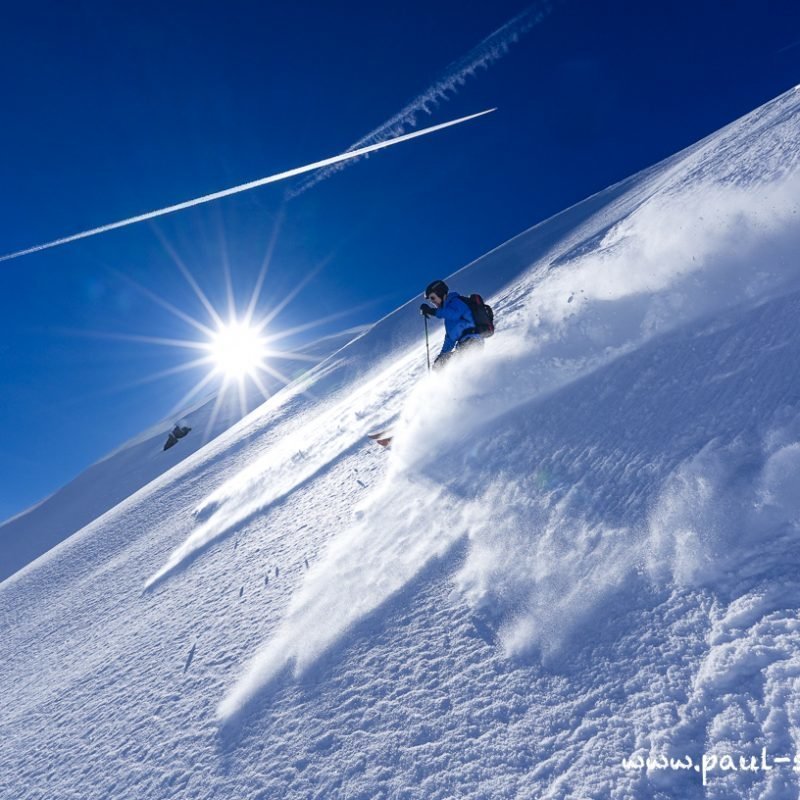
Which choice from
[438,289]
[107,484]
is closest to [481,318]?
[438,289]

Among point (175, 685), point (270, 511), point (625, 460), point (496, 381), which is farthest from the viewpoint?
point (270, 511)

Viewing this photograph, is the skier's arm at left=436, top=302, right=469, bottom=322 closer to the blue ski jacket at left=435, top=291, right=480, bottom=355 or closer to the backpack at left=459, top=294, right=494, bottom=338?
the blue ski jacket at left=435, top=291, right=480, bottom=355

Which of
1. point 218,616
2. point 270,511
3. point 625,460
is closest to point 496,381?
point 625,460

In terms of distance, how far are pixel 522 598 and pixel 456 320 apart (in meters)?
5.95

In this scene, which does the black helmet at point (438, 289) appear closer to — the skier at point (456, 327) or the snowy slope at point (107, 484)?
the skier at point (456, 327)

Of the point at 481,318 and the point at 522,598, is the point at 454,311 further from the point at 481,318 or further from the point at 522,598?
the point at 522,598

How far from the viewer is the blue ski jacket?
25.9 ft

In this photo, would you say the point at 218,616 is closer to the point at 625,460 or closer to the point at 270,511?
the point at 270,511

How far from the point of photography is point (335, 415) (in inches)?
404

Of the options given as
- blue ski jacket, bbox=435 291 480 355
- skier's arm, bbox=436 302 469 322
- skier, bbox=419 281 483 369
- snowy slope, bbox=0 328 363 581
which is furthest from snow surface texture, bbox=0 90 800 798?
snowy slope, bbox=0 328 363 581

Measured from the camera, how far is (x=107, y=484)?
918 inches

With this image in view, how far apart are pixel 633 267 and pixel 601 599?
448 cm

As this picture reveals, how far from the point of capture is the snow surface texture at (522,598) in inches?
70.8

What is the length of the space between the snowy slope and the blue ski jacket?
46.5ft
